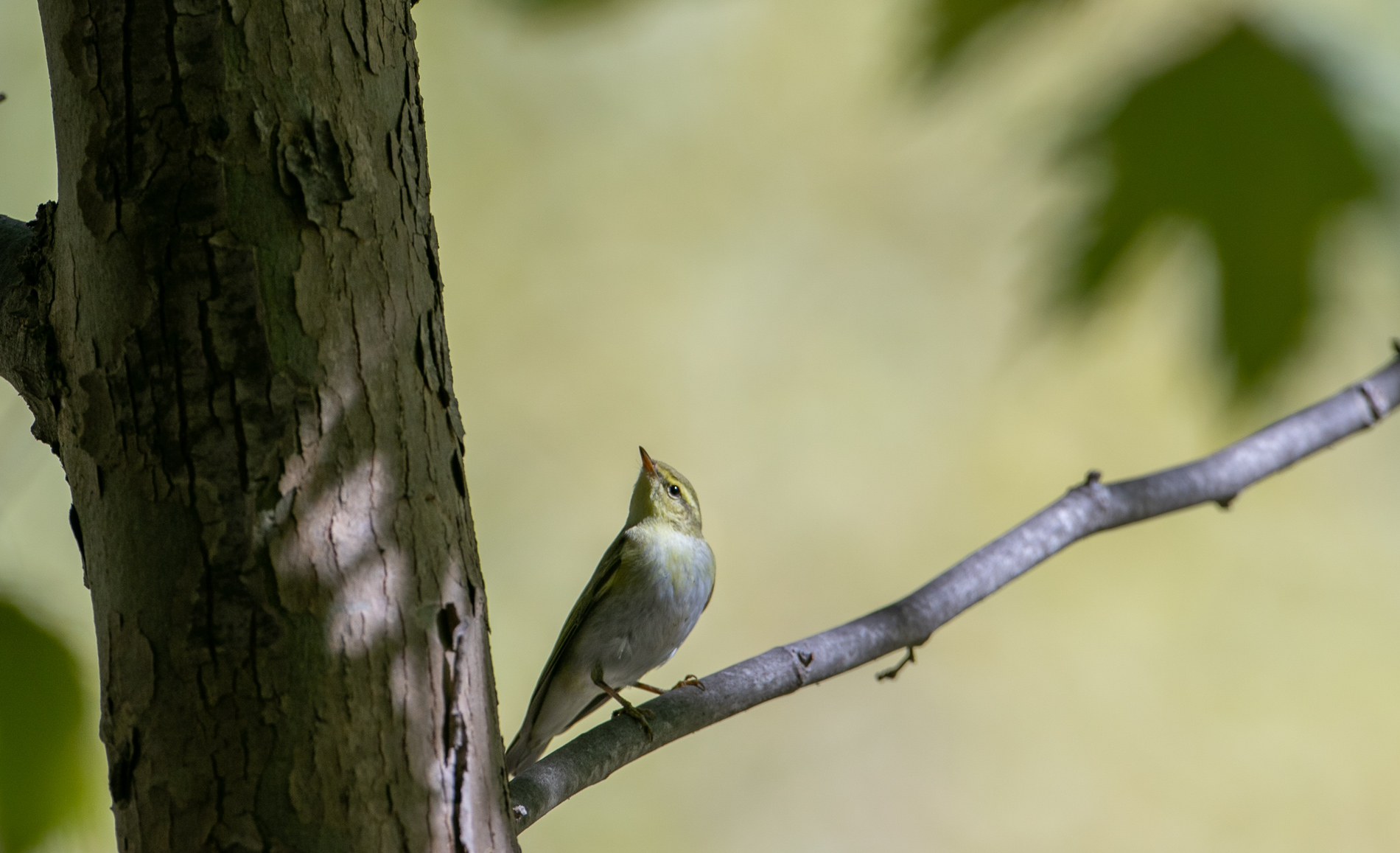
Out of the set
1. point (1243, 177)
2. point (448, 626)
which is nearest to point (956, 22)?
point (1243, 177)

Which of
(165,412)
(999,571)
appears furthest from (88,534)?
(999,571)

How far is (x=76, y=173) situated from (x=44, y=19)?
134mm

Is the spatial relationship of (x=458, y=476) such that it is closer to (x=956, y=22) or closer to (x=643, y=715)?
(x=643, y=715)

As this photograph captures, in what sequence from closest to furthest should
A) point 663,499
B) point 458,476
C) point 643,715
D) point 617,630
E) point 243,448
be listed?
point 243,448, point 458,476, point 643,715, point 617,630, point 663,499

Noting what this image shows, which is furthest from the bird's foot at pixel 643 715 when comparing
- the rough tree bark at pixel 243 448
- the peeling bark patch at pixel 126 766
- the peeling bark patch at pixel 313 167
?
the peeling bark patch at pixel 313 167

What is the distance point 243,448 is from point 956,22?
29.6 inches

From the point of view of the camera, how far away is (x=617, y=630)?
5.44ft

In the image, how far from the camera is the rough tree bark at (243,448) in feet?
2.20

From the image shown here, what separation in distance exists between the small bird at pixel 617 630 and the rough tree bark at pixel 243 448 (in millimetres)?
910

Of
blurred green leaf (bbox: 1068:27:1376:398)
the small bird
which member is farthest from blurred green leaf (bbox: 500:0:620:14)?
the small bird

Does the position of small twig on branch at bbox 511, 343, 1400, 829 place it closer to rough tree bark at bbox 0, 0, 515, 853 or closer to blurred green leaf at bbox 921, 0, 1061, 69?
rough tree bark at bbox 0, 0, 515, 853

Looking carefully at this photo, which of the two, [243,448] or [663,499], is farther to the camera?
[663,499]

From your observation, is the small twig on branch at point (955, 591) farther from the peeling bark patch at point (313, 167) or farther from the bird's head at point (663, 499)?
the bird's head at point (663, 499)

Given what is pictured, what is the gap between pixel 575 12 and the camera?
92 centimetres
